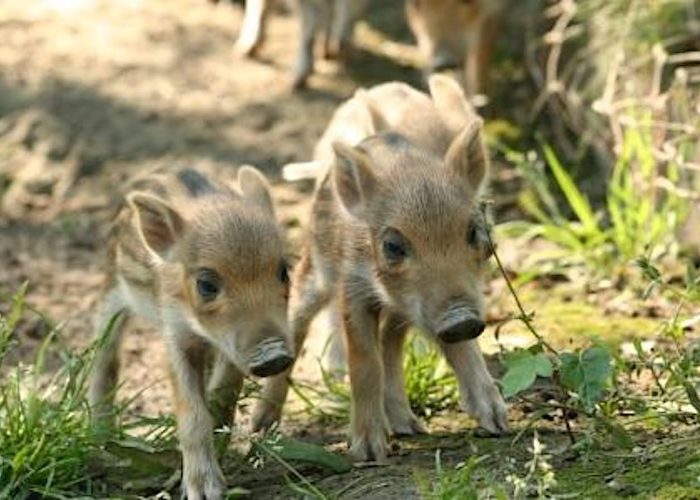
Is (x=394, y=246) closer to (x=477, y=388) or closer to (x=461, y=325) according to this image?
(x=461, y=325)

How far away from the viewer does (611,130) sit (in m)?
8.97

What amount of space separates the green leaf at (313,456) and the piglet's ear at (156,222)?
0.77 metres

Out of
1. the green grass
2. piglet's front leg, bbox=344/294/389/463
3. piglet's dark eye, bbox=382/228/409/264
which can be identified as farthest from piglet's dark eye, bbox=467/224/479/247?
the green grass

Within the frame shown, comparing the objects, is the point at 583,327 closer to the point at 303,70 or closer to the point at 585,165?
the point at 585,165

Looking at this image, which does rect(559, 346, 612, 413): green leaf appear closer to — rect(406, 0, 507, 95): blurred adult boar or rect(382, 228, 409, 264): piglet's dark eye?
rect(382, 228, 409, 264): piglet's dark eye

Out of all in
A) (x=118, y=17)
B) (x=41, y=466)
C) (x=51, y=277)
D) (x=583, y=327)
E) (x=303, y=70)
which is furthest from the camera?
(x=118, y=17)

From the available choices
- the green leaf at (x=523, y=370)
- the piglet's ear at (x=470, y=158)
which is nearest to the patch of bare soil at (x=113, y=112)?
the piglet's ear at (x=470, y=158)

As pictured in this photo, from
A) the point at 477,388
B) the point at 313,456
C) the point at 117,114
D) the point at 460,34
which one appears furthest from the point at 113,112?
the point at 313,456

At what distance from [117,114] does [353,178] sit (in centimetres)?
469

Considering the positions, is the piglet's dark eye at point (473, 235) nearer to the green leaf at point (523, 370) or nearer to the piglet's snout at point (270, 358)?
the green leaf at point (523, 370)

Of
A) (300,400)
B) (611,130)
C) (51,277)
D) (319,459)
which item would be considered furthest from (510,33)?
(319,459)

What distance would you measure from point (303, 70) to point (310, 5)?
0.54 metres

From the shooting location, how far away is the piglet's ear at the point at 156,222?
19.2ft

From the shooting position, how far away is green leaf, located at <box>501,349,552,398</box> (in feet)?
16.7
